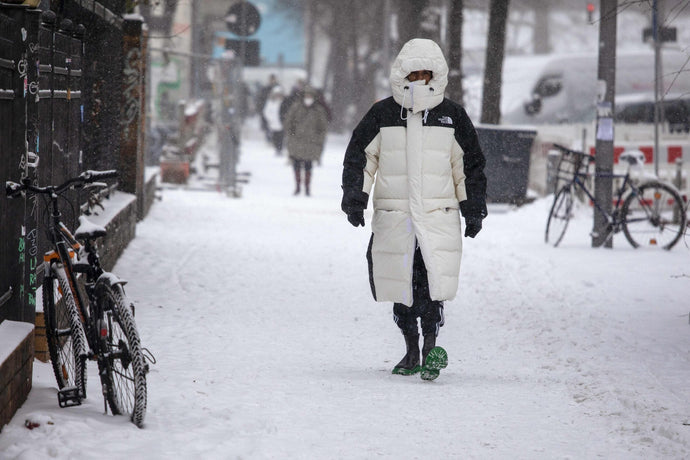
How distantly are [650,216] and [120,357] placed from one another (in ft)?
27.6

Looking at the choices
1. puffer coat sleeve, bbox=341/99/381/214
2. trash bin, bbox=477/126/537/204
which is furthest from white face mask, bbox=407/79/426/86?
trash bin, bbox=477/126/537/204

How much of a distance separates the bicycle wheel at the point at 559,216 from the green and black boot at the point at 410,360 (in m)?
6.32

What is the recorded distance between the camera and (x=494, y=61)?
63.1 ft

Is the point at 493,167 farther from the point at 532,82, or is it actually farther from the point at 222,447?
the point at 222,447

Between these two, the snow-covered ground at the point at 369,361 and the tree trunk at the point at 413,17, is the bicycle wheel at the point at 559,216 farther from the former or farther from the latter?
the tree trunk at the point at 413,17

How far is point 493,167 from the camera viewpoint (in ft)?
57.2

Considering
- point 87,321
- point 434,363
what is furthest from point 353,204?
point 87,321

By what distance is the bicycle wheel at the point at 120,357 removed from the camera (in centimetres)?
503

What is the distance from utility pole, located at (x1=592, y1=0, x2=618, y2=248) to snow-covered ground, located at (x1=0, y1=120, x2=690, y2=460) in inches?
14.6

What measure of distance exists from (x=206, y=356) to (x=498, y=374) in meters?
1.72

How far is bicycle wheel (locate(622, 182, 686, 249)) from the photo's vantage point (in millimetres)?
12352

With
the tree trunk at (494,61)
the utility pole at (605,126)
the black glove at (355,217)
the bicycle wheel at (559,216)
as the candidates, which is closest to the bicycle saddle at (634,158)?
the utility pole at (605,126)

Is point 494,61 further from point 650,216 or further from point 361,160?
point 361,160

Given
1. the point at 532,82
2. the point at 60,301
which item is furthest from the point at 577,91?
the point at 60,301
